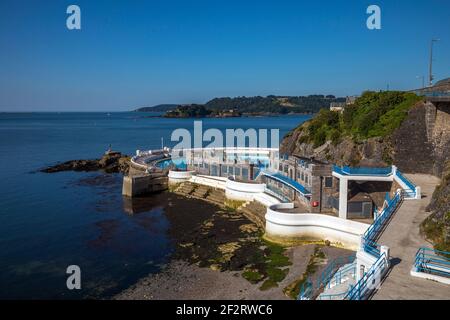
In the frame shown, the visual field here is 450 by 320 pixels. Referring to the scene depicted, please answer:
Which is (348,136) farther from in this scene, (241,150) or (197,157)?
(197,157)

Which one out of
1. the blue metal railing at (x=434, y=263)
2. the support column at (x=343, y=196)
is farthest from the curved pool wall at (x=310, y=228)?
the blue metal railing at (x=434, y=263)

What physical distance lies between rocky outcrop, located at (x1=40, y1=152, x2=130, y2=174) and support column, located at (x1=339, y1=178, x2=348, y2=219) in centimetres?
4087

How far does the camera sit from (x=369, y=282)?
44.4 ft

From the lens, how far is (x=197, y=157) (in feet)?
159

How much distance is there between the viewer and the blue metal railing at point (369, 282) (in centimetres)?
1283

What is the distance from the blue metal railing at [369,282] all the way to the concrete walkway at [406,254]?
0.90 feet

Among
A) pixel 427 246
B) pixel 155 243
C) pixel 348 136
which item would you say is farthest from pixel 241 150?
pixel 427 246

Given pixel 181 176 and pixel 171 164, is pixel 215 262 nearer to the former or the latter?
pixel 181 176

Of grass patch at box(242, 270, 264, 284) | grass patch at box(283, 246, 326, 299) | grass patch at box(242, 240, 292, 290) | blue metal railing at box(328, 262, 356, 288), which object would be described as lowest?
grass patch at box(242, 270, 264, 284)

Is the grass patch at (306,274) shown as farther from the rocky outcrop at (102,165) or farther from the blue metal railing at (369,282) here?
the rocky outcrop at (102,165)

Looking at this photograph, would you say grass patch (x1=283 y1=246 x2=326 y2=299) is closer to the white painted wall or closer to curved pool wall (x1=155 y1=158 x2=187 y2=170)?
the white painted wall

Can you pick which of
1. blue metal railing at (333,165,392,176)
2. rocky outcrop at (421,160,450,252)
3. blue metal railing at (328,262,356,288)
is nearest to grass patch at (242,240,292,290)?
blue metal railing at (328,262,356,288)

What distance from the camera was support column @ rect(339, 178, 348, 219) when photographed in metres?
24.2
